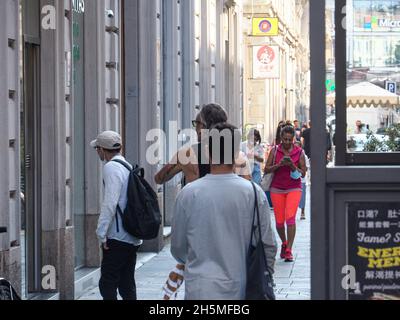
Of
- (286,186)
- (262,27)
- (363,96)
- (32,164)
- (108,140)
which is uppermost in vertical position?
(262,27)

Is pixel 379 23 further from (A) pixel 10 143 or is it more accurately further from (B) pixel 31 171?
(B) pixel 31 171

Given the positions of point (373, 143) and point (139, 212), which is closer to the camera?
point (373, 143)

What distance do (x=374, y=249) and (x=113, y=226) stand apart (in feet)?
Answer: 14.0

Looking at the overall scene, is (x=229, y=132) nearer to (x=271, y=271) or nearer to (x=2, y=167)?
(x=271, y=271)

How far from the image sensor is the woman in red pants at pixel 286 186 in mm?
14578

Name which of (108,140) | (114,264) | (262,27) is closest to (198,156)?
(108,140)

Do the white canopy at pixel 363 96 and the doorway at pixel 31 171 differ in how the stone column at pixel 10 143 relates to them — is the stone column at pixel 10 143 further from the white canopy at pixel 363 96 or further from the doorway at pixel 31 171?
the white canopy at pixel 363 96

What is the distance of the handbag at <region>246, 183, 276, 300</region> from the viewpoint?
6266 mm

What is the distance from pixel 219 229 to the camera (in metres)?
6.33

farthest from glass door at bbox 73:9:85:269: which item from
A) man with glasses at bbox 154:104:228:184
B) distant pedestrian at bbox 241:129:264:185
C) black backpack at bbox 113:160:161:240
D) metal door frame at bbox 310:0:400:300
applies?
distant pedestrian at bbox 241:129:264:185

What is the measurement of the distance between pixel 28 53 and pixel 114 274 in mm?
2588

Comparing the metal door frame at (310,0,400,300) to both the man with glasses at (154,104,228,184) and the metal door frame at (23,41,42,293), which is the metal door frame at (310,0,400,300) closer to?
the man with glasses at (154,104,228,184)

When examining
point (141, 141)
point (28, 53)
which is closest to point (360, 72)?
point (28, 53)

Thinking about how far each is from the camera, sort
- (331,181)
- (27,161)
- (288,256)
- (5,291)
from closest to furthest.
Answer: (331,181) → (5,291) → (27,161) → (288,256)
